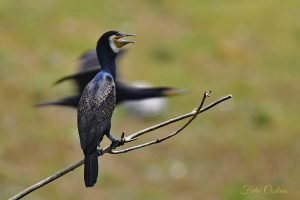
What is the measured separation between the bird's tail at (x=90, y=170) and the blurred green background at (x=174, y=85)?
11.5 feet

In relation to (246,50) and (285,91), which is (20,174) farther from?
(246,50)

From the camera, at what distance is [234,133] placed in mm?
10141

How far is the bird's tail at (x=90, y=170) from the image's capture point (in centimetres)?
365

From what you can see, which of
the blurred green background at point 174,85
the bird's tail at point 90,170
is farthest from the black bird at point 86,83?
the bird's tail at point 90,170

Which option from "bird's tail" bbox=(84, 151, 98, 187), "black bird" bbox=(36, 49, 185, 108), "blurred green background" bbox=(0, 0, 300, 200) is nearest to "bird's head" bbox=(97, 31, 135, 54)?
"bird's tail" bbox=(84, 151, 98, 187)

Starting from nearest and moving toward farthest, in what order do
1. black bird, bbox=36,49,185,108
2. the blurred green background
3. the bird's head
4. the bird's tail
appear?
the bird's tail < the bird's head < black bird, bbox=36,49,185,108 < the blurred green background

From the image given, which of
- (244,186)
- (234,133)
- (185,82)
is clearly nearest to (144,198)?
(244,186)

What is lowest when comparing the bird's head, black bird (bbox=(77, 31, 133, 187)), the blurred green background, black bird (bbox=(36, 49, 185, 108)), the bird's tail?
the blurred green background

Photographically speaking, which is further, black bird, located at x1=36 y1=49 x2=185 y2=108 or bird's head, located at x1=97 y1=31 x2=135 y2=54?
black bird, located at x1=36 y1=49 x2=185 y2=108

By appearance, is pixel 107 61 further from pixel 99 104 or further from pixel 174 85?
pixel 174 85

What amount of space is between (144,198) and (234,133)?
184 cm

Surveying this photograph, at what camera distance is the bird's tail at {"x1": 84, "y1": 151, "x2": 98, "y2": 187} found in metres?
3.65

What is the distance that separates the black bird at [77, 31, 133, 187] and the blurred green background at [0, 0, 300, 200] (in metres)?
3.31

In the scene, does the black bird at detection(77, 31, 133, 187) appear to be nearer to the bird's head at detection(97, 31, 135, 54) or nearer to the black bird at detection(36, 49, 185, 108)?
the bird's head at detection(97, 31, 135, 54)
